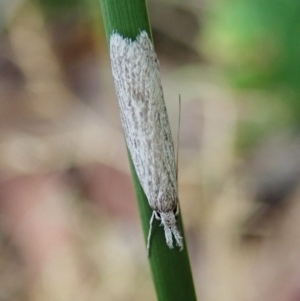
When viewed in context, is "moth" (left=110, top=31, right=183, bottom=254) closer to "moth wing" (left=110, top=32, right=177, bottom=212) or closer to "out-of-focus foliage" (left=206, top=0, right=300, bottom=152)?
"moth wing" (left=110, top=32, right=177, bottom=212)

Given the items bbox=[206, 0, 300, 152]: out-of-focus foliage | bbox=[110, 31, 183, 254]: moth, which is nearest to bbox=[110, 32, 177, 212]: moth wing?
bbox=[110, 31, 183, 254]: moth

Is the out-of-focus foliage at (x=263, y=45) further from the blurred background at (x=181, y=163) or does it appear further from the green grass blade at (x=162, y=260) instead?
the green grass blade at (x=162, y=260)

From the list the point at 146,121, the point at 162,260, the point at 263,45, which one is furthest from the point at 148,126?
the point at 263,45

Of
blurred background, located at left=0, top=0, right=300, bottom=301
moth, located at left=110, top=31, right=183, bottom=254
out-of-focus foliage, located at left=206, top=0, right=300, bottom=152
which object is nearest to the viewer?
moth, located at left=110, top=31, right=183, bottom=254

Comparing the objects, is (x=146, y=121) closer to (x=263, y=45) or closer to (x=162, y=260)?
(x=162, y=260)

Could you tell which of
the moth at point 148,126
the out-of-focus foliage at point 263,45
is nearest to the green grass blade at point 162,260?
the moth at point 148,126

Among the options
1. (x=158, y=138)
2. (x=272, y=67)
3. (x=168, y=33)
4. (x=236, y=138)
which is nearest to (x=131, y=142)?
(x=158, y=138)
